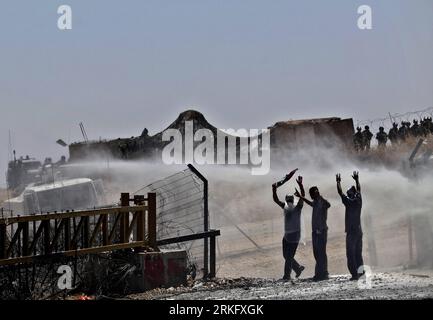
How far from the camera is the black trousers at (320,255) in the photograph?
1452 centimetres

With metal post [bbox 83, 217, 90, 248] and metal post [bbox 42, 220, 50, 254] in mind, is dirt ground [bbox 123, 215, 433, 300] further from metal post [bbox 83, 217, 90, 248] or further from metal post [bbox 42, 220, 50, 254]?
metal post [bbox 42, 220, 50, 254]

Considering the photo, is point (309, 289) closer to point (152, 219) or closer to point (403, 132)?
point (152, 219)

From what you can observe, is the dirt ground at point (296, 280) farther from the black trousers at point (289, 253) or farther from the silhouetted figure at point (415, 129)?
the silhouetted figure at point (415, 129)

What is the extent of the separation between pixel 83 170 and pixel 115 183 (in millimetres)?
2939

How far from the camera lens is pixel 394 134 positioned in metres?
31.6

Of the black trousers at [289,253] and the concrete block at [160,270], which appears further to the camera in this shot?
the black trousers at [289,253]

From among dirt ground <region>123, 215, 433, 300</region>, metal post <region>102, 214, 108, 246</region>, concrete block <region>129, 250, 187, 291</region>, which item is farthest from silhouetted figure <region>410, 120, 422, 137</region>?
metal post <region>102, 214, 108, 246</region>

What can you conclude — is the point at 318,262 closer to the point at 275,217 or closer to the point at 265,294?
the point at 265,294

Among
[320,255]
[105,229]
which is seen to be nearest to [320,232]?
[320,255]

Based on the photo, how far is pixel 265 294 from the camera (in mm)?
12547

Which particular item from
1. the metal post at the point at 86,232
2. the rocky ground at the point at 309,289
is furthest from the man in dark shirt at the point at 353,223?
the metal post at the point at 86,232

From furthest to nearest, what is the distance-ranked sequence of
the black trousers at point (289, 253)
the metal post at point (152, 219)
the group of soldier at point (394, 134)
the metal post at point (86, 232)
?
1. the group of soldier at point (394, 134)
2. the black trousers at point (289, 253)
3. the metal post at point (152, 219)
4. the metal post at point (86, 232)

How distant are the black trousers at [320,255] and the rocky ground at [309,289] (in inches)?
7.5
